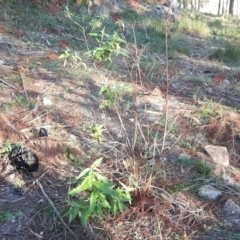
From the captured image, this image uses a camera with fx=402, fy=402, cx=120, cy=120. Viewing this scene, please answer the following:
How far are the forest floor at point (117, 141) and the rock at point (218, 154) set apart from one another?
7 cm

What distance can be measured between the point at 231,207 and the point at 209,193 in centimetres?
18

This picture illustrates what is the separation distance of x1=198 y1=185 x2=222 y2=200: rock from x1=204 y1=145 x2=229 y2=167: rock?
1.62ft

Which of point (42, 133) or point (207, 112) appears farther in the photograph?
point (207, 112)

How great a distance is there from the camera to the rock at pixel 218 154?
3275 millimetres

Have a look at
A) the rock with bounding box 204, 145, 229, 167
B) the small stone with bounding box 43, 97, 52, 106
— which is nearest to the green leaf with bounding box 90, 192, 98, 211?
the rock with bounding box 204, 145, 229, 167

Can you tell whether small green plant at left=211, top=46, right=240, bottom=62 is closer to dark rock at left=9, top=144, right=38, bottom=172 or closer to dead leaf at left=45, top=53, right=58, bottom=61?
dead leaf at left=45, top=53, right=58, bottom=61

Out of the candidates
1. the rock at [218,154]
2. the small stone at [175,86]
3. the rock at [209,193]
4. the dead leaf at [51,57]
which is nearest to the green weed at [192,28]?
the small stone at [175,86]

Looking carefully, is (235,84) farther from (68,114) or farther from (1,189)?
(1,189)

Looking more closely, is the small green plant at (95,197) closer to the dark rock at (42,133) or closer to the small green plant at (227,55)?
the dark rock at (42,133)

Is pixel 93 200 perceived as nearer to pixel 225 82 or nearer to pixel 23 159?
pixel 23 159

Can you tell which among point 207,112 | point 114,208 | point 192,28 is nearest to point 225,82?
point 207,112

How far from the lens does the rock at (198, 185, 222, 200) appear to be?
274 cm

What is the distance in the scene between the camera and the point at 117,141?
3354 mm

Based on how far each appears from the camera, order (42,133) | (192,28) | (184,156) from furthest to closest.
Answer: (192,28) < (184,156) < (42,133)
